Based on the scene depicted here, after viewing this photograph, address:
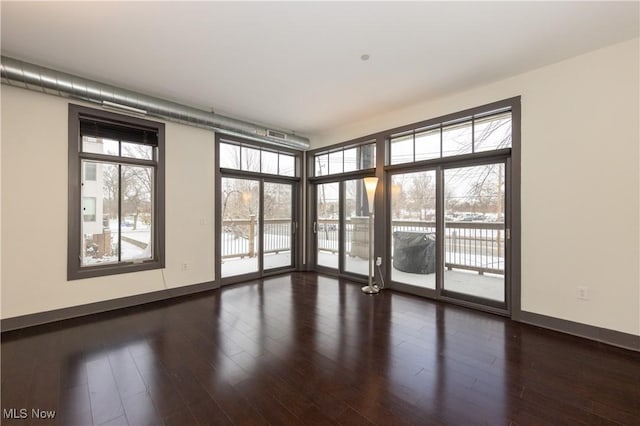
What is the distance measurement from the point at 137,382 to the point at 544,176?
14.7ft

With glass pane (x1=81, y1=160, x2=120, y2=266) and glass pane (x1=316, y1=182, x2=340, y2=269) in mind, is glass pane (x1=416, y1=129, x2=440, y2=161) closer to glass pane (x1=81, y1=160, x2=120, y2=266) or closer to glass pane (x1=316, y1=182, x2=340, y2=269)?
glass pane (x1=316, y1=182, x2=340, y2=269)

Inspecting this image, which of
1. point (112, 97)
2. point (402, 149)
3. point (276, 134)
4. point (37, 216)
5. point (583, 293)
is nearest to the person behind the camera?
point (583, 293)

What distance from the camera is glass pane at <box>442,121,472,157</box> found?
12.4 feet

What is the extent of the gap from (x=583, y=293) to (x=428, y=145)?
2.57 metres

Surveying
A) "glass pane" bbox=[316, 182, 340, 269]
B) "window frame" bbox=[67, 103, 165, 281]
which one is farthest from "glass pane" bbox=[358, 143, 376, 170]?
"window frame" bbox=[67, 103, 165, 281]

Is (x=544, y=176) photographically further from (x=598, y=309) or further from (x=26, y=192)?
(x=26, y=192)

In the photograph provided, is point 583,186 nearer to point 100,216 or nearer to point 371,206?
point 371,206

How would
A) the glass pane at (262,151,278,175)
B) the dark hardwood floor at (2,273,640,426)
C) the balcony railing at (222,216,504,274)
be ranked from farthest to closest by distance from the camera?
the glass pane at (262,151,278,175) < the balcony railing at (222,216,504,274) < the dark hardwood floor at (2,273,640,426)

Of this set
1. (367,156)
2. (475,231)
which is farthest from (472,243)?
(367,156)

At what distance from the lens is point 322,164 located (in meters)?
5.84

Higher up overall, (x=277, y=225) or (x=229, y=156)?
(x=229, y=156)

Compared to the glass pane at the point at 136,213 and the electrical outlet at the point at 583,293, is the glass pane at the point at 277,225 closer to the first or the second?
the glass pane at the point at 136,213

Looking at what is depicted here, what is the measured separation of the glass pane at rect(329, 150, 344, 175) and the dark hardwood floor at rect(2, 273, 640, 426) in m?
2.98

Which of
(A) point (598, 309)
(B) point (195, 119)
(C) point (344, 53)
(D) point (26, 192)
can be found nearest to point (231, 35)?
(C) point (344, 53)
